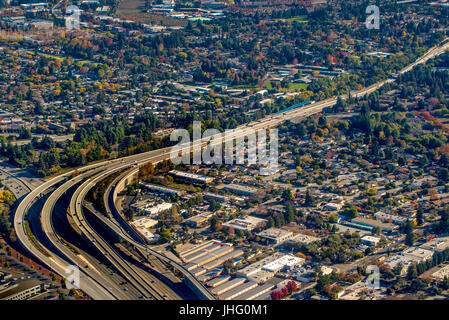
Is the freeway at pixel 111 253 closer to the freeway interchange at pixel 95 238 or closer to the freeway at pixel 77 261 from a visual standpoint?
the freeway interchange at pixel 95 238

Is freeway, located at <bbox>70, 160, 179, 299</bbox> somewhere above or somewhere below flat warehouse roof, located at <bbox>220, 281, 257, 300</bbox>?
below

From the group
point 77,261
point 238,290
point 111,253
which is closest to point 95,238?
point 111,253

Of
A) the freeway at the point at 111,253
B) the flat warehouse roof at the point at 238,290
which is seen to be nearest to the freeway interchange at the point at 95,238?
the freeway at the point at 111,253

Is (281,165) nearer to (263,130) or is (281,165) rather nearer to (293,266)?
(263,130)

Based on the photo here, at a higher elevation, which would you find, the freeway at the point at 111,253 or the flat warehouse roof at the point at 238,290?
the flat warehouse roof at the point at 238,290

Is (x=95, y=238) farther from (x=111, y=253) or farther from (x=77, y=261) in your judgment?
(x=77, y=261)

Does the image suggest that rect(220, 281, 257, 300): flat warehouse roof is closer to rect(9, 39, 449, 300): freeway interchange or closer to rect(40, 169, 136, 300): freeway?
rect(9, 39, 449, 300): freeway interchange

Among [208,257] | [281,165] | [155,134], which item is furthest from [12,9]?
[208,257]

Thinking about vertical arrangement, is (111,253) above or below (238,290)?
below

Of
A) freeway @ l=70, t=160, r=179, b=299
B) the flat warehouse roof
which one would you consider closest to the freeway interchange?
freeway @ l=70, t=160, r=179, b=299
